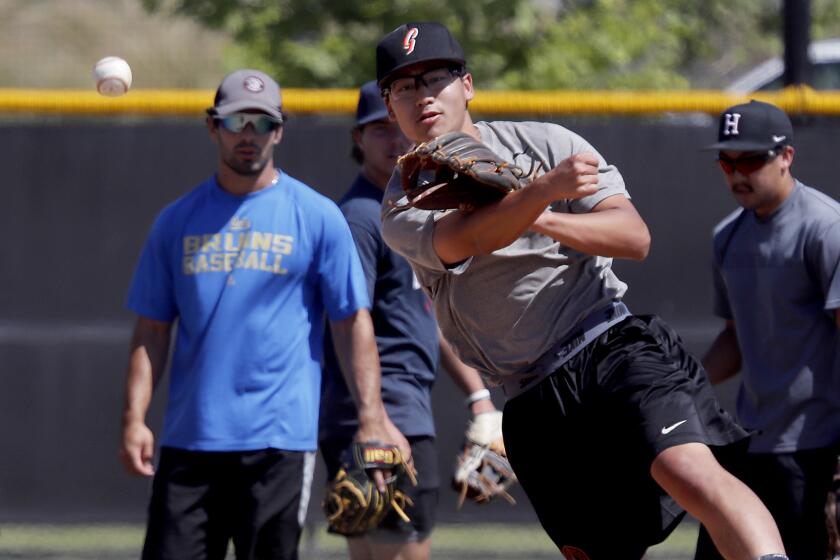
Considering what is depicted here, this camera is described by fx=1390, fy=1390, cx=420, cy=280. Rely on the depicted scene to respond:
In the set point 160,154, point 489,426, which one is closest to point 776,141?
point 489,426

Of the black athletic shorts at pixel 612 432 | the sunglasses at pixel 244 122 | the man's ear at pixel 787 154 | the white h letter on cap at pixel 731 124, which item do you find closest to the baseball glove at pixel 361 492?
the black athletic shorts at pixel 612 432

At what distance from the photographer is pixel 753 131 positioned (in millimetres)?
5266

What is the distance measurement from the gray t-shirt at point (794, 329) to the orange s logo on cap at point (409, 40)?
197 cm

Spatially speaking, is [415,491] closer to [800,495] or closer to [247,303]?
[247,303]

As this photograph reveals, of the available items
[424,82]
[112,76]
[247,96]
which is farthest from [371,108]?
[424,82]

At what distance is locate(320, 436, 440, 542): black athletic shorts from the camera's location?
546 centimetres

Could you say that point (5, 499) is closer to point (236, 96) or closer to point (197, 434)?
point (197, 434)

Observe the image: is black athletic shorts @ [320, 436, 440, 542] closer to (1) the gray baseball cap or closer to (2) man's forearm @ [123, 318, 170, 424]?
(2) man's forearm @ [123, 318, 170, 424]

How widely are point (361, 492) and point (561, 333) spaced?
1.39 meters

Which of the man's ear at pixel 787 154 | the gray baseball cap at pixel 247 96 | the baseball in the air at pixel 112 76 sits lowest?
the man's ear at pixel 787 154

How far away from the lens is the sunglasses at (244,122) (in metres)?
5.39

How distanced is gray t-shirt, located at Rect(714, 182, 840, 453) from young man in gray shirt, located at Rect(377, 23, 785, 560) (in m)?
1.28

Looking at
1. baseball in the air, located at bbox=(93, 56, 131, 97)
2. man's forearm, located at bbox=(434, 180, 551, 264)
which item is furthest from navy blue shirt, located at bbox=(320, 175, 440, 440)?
man's forearm, located at bbox=(434, 180, 551, 264)

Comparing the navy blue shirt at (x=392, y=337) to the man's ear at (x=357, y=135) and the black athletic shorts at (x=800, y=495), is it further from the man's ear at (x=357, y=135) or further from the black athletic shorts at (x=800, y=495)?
the black athletic shorts at (x=800, y=495)
